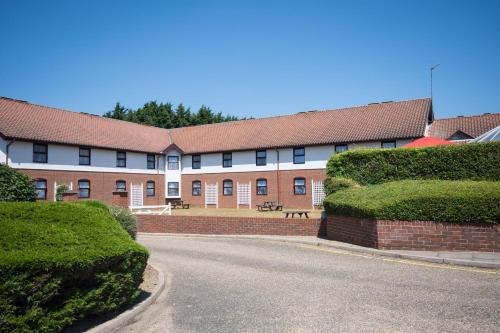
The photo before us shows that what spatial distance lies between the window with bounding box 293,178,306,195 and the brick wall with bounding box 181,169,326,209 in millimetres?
252

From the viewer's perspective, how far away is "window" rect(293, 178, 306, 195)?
99.1ft

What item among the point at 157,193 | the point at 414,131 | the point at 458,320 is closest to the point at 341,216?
the point at 458,320

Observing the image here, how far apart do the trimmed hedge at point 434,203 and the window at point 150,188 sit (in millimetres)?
24663

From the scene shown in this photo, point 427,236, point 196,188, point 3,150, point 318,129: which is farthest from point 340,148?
point 3,150

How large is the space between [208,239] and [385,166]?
29.5 ft

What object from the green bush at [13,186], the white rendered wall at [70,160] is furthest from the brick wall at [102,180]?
the green bush at [13,186]

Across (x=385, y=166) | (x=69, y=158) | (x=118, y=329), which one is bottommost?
(x=118, y=329)

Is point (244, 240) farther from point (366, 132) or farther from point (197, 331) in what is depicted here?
point (366, 132)

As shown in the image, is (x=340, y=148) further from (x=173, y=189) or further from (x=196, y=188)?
(x=173, y=189)

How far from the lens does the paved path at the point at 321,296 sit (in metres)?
5.74

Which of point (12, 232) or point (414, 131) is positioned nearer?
point (12, 232)

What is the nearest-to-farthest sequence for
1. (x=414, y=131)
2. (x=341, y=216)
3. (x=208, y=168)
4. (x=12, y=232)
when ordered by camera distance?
(x=12, y=232)
(x=341, y=216)
(x=414, y=131)
(x=208, y=168)

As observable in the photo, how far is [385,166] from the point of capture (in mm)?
17234

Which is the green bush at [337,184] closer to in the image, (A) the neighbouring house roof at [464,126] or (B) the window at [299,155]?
(B) the window at [299,155]
